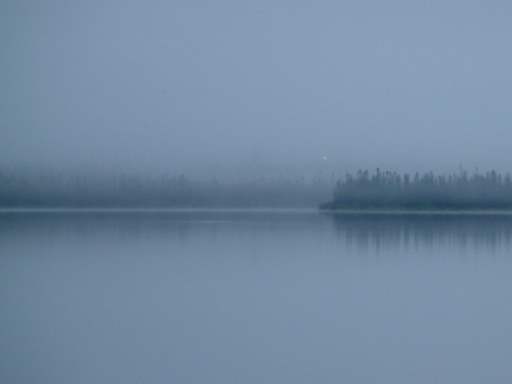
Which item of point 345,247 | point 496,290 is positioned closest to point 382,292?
point 496,290

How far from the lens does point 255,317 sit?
247 inches

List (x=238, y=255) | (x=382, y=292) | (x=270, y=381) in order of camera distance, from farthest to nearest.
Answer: (x=238, y=255), (x=382, y=292), (x=270, y=381)

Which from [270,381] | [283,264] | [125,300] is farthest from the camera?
[283,264]

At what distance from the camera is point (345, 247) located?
512 inches

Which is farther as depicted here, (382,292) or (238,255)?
(238,255)

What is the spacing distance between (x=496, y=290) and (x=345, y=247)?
5327 millimetres

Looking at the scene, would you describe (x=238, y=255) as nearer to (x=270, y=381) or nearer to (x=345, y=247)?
(x=345, y=247)

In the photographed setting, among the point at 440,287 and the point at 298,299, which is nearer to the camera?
the point at 298,299

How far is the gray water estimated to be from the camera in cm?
460

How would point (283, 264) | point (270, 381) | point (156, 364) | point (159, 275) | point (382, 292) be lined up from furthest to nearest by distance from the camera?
point (283, 264) → point (159, 275) → point (382, 292) → point (156, 364) → point (270, 381)

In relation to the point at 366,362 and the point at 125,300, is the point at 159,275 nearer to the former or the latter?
the point at 125,300

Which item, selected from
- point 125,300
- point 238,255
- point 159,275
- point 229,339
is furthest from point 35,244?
point 229,339

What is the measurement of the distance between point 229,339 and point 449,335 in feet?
6.01

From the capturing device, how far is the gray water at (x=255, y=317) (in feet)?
15.1
